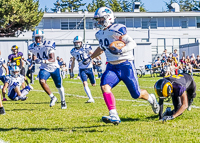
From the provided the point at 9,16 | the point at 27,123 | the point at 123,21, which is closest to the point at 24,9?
the point at 9,16

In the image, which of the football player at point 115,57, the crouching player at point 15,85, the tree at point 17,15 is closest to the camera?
the football player at point 115,57

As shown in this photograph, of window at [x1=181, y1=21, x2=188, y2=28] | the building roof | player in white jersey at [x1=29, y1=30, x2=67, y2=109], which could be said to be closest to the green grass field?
player in white jersey at [x1=29, y1=30, x2=67, y2=109]

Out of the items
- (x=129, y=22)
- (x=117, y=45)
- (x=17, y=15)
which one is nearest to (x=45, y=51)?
(x=117, y=45)

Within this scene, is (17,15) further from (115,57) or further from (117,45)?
(117,45)

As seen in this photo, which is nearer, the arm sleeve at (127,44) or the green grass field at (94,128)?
the green grass field at (94,128)

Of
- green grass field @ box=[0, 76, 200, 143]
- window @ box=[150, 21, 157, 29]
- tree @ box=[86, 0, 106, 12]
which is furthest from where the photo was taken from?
tree @ box=[86, 0, 106, 12]

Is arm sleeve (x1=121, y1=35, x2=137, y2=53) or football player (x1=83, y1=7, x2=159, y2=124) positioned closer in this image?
arm sleeve (x1=121, y1=35, x2=137, y2=53)

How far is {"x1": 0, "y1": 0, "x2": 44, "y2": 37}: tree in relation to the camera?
31.2 meters

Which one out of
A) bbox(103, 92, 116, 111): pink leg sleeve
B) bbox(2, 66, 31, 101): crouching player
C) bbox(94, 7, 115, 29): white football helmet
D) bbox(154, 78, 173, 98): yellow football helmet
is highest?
bbox(94, 7, 115, 29): white football helmet

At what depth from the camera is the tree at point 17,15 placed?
31.2 m

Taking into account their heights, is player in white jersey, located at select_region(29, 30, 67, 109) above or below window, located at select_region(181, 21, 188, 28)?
above

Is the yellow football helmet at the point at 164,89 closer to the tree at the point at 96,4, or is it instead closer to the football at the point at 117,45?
the football at the point at 117,45

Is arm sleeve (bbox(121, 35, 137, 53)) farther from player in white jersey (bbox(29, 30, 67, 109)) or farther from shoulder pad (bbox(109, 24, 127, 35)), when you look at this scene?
player in white jersey (bbox(29, 30, 67, 109))

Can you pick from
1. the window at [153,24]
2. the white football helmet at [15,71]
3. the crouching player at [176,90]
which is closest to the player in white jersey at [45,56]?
the white football helmet at [15,71]
